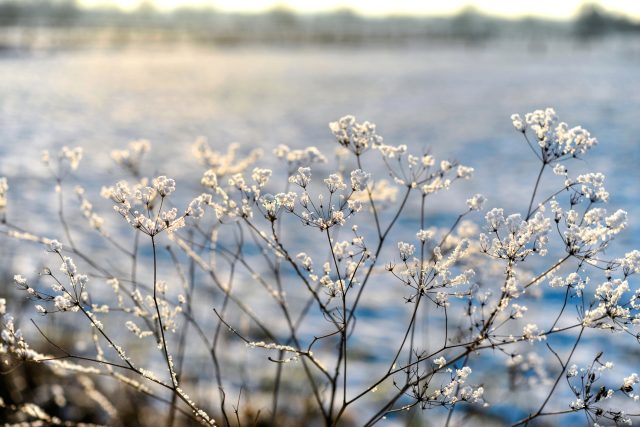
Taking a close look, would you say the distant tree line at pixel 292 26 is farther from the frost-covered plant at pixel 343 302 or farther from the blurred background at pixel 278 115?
the frost-covered plant at pixel 343 302

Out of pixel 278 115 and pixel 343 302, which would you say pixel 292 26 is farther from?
pixel 343 302

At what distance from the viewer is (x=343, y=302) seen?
183 cm

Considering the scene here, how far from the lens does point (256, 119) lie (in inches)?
807

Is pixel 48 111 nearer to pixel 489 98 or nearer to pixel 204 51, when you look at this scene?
pixel 489 98

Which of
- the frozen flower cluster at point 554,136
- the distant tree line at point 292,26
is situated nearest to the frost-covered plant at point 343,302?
the frozen flower cluster at point 554,136

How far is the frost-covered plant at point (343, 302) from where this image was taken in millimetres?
1964

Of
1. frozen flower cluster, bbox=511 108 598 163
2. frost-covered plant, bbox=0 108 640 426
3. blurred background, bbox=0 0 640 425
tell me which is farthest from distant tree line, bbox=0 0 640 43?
frozen flower cluster, bbox=511 108 598 163

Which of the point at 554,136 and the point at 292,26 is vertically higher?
the point at 292,26

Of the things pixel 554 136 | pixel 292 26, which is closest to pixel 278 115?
pixel 554 136

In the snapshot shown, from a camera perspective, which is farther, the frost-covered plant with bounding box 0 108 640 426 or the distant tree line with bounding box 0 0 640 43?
the distant tree line with bounding box 0 0 640 43

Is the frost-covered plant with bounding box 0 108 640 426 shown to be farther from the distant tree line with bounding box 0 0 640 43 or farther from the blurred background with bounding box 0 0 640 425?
the distant tree line with bounding box 0 0 640 43

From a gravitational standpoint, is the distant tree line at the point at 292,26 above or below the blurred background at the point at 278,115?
above

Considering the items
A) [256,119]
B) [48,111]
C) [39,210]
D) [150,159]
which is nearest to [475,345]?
[39,210]

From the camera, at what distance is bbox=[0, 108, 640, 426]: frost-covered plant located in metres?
1.96
